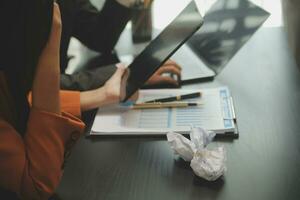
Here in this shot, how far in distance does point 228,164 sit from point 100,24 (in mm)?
767

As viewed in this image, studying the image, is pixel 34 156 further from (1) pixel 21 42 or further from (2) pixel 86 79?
(2) pixel 86 79

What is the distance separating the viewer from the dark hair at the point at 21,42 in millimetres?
727

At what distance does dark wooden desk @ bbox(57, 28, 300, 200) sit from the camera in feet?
2.64

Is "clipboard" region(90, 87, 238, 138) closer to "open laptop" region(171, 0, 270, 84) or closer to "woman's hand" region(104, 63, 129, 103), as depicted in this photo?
"woman's hand" region(104, 63, 129, 103)

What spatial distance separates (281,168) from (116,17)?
30.9 inches

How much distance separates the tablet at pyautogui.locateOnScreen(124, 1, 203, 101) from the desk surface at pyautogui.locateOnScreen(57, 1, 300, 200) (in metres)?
0.20

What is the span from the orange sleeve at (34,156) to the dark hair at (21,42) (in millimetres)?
41

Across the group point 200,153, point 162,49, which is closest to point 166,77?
point 162,49

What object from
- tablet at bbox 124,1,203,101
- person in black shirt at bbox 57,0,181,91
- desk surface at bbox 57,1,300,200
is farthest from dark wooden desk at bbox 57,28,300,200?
person in black shirt at bbox 57,0,181,91

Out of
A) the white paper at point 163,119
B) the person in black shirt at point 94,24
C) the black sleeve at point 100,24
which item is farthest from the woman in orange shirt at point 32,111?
the black sleeve at point 100,24

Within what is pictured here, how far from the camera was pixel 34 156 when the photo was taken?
0.82 metres

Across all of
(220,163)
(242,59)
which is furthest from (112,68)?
(220,163)

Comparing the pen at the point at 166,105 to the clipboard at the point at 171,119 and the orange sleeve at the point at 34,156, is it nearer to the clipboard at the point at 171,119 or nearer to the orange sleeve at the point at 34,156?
the clipboard at the point at 171,119

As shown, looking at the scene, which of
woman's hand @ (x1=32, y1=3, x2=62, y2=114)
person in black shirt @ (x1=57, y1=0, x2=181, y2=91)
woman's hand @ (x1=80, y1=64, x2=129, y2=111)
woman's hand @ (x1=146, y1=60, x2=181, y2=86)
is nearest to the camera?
woman's hand @ (x1=32, y1=3, x2=62, y2=114)
